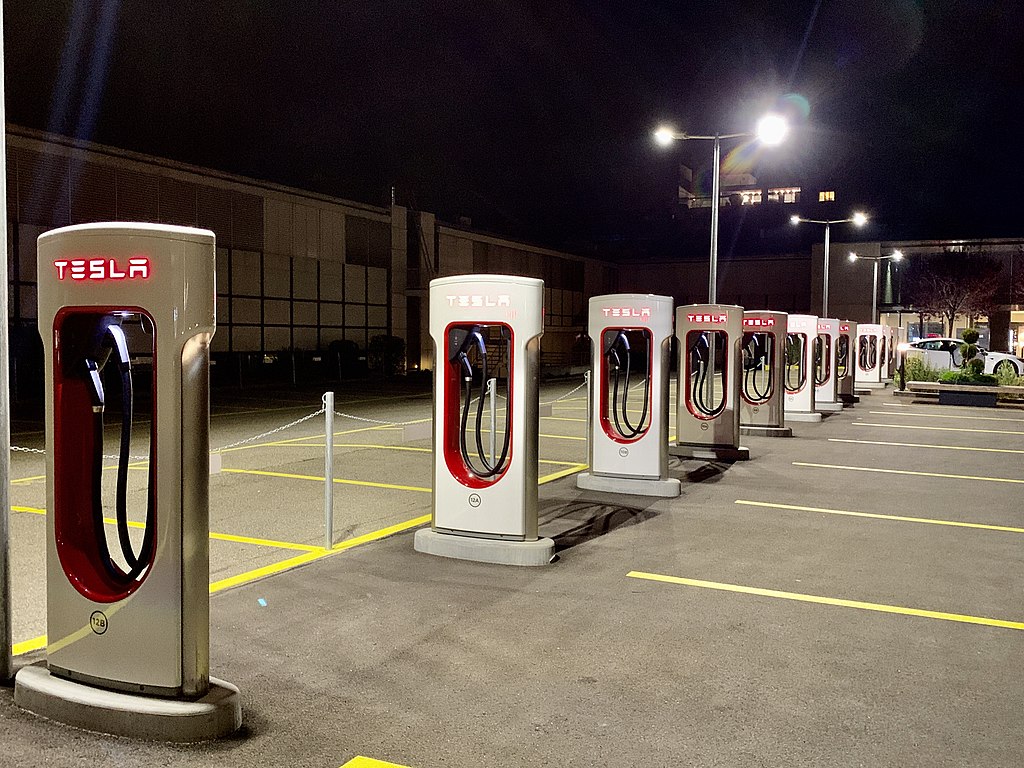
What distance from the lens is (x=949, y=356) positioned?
1394 inches

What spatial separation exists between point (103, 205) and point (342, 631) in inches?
988

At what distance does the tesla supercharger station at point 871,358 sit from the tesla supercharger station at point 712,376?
825 inches

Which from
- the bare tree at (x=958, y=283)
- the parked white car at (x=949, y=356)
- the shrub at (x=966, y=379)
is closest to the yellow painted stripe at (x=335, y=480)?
the shrub at (x=966, y=379)

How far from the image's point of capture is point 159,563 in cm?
420

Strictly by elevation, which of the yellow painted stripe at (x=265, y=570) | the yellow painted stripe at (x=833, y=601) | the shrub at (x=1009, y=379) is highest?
the shrub at (x=1009, y=379)

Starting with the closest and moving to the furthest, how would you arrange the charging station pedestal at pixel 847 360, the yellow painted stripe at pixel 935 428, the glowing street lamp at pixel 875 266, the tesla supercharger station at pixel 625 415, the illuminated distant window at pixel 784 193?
the tesla supercharger station at pixel 625 415
the yellow painted stripe at pixel 935 428
the charging station pedestal at pixel 847 360
the glowing street lamp at pixel 875 266
the illuminated distant window at pixel 784 193

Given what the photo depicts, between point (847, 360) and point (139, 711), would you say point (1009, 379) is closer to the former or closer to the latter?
point (847, 360)

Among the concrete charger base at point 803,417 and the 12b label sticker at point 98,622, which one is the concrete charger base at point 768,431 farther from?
the 12b label sticker at point 98,622

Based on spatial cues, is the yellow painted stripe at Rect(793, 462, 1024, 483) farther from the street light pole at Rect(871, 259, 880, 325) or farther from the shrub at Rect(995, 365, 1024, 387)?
the street light pole at Rect(871, 259, 880, 325)

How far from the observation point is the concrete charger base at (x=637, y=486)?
10539 millimetres

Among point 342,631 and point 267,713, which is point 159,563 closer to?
point 267,713

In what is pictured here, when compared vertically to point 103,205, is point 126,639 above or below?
below

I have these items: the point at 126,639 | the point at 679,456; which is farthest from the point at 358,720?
the point at 679,456

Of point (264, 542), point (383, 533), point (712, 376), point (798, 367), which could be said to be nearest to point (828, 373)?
point (798, 367)
